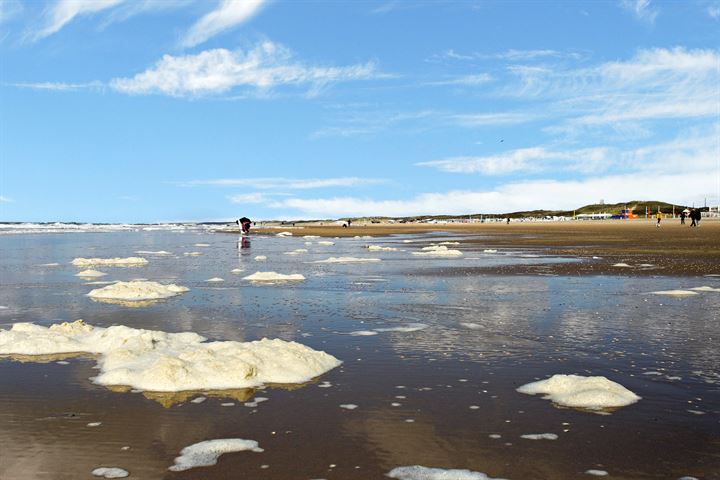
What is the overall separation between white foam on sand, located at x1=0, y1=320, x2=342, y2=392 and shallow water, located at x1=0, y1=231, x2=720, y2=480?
394mm

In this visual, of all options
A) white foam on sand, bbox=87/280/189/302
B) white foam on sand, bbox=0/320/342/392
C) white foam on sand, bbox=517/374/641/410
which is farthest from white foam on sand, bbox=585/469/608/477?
white foam on sand, bbox=87/280/189/302

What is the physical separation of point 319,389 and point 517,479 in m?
3.47

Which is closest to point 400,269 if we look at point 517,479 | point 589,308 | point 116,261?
point 589,308

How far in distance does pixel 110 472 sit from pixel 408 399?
3704 millimetres

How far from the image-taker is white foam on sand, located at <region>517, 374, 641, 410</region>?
7.34 meters

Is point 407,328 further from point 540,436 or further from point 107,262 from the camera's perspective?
point 107,262

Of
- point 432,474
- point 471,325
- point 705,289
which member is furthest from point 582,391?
point 705,289

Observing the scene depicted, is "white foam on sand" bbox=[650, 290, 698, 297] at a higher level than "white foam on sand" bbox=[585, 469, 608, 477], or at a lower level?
higher

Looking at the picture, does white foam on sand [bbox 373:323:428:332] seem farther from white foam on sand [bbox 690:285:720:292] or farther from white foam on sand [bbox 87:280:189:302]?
white foam on sand [bbox 690:285:720:292]

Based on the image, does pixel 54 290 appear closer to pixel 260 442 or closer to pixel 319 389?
pixel 319 389

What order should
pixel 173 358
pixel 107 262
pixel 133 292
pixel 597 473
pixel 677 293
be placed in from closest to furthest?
pixel 597 473 → pixel 173 358 → pixel 677 293 → pixel 133 292 → pixel 107 262

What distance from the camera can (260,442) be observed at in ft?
20.2

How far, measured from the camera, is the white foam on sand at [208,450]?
563 cm

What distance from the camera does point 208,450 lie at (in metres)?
5.95
